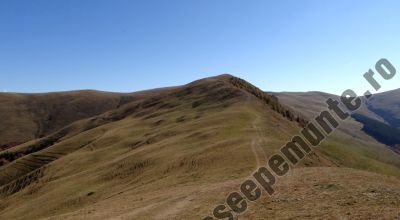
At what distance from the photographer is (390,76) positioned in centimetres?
4525

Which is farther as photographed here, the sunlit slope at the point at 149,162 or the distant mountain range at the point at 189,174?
the sunlit slope at the point at 149,162

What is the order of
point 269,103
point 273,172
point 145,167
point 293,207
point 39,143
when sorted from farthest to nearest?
point 39,143 → point 269,103 → point 145,167 → point 273,172 → point 293,207

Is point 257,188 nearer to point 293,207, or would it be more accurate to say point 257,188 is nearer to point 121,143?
point 293,207

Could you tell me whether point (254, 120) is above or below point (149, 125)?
below

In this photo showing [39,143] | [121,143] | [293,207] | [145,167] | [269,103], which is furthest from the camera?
[39,143]

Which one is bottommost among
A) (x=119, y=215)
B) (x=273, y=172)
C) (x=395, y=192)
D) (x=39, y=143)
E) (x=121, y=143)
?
(x=395, y=192)

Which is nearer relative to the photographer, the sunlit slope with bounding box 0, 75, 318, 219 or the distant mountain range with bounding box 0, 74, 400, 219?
the distant mountain range with bounding box 0, 74, 400, 219

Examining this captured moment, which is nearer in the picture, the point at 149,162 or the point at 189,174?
the point at 189,174

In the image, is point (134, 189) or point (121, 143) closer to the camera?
point (134, 189)

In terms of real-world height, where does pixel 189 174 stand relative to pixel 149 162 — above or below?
below

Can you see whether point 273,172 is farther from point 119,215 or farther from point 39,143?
point 39,143

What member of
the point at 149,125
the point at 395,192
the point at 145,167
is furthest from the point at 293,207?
the point at 149,125

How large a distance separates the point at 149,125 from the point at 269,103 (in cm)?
3456

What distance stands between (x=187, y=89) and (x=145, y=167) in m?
93.0
